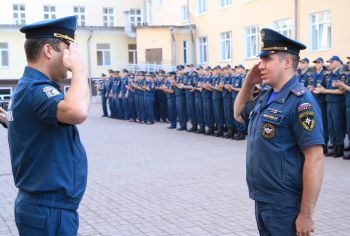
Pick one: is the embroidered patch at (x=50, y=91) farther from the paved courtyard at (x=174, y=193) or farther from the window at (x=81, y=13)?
the window at (x=81, y=13)

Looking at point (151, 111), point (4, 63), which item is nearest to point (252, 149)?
point (151, 111)

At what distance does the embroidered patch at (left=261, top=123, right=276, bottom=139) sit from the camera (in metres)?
2.84

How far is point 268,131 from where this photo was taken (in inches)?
112

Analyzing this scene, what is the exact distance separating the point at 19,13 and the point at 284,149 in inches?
1493

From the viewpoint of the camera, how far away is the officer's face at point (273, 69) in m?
2.94

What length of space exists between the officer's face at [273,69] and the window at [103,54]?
33.5 m

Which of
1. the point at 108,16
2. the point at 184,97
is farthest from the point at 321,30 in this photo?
the point at 108,16

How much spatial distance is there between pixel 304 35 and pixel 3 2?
2578 cm

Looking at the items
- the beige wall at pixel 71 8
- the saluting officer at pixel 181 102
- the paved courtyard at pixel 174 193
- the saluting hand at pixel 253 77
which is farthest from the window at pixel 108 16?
the saluting hand at pixel 253 77

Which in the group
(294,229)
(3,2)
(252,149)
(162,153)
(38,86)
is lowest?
(162,153)

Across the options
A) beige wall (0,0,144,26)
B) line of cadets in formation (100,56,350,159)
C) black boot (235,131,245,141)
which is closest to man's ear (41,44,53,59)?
line of cadets in formation (100,56,350,159)

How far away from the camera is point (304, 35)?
67.8ft

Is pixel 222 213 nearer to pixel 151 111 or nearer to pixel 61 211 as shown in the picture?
pixel 61 211

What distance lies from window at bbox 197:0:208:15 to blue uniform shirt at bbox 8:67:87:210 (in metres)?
27.4
